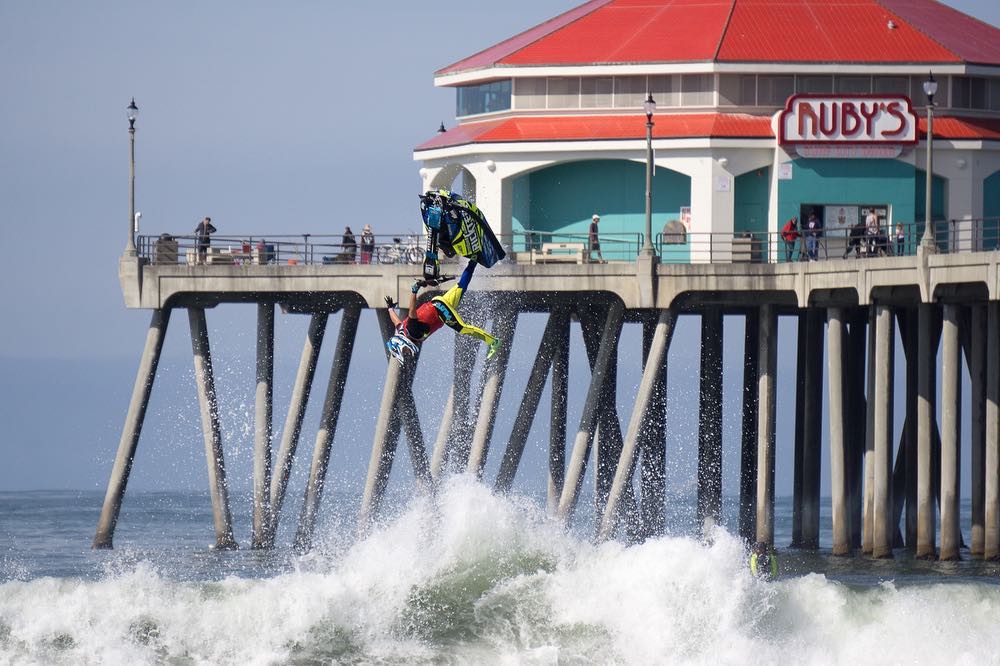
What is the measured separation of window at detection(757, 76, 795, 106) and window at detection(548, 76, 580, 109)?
4.30 metres

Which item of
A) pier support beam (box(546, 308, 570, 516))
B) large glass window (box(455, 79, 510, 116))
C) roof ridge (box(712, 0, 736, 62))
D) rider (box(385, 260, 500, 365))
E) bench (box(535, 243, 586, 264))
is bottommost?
pier support beam (box(546, 308, 570, 516))

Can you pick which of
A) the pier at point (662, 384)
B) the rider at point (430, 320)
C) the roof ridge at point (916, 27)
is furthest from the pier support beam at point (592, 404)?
the rider at point (430, 320)

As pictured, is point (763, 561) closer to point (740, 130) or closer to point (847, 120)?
point (740, 130)

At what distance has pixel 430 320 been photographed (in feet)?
121

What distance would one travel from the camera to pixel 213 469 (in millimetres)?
52062

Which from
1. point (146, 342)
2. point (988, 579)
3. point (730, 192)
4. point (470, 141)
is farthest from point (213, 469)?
point (988, 579)

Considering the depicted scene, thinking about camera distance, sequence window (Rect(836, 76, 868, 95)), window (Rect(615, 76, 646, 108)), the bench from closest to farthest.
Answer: the bench
window (Rect(836, 76, 868, 95))
window (Rect(615, 76, 646, 108))

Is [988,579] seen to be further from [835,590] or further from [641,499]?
[641,499]

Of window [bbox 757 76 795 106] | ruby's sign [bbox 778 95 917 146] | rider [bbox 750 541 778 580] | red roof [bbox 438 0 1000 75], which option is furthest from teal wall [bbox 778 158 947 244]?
rider [bbox 750 541 778 580]

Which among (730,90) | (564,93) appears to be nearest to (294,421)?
(564,93)

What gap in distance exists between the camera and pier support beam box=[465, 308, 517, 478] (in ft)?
164

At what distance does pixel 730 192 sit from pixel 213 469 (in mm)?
13342

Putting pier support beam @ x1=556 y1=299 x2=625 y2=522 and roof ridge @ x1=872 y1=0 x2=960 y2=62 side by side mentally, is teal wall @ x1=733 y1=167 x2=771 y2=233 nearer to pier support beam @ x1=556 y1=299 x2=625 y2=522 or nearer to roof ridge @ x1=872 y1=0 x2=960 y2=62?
pier support beam @ x1=556 y1=299 x2=625 y2=522

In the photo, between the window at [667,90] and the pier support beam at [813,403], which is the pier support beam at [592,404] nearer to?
the pier support beam at [813,403]
